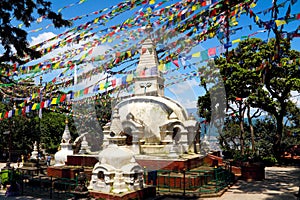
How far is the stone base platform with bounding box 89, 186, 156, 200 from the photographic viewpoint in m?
10.6

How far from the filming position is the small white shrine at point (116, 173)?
439 inches

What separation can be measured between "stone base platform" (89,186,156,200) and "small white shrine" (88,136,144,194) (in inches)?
7.2

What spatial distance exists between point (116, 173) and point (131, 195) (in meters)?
0.99

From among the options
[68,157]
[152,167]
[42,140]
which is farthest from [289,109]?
[42,140]

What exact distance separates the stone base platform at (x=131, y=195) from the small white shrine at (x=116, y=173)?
18cm

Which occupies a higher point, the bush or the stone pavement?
the bush

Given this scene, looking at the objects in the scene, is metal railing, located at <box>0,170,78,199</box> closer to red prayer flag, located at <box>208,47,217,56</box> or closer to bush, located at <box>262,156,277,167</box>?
red prayer flag, located at <box>208,47,217,56</box>

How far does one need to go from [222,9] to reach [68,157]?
11.9 metres

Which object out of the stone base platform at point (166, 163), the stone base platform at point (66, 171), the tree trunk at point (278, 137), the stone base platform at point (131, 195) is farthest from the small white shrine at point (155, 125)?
the tree trunk at point (278, 137)

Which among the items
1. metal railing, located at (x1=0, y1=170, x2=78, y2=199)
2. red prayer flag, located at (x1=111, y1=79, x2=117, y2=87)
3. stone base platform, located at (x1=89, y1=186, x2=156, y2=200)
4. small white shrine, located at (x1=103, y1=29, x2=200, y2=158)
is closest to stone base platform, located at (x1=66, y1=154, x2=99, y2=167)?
small white shrine, located at (x1=103, y1=29, x2=200, y2=158)

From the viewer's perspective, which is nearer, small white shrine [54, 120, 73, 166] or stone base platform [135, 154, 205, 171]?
stone base platform [135, 154, 205, 171]

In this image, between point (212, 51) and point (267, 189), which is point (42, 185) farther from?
point (267, 189)

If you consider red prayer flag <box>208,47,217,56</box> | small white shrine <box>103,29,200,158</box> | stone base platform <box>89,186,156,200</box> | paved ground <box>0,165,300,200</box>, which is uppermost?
red prayer flag <box>208,47,217,56</box>

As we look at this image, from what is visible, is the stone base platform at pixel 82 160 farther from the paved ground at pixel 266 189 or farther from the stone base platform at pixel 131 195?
the stone base platform at pixel 131 195
